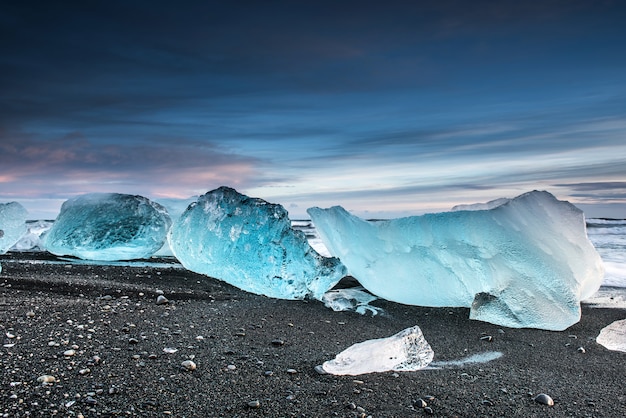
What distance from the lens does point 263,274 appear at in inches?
211

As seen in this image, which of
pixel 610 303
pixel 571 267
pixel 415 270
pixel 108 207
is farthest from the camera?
pixel 108 207

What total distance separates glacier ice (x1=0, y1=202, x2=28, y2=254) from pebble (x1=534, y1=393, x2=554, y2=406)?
7884 millimetres

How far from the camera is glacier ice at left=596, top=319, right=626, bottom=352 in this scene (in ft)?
12.8

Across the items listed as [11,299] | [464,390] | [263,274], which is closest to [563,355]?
[464,390]

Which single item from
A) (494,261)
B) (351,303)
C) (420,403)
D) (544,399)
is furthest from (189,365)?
(494,261)

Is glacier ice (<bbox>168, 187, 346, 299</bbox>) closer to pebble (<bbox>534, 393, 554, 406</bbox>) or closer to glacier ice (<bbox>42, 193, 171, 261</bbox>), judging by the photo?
glacier ice (<bbox>42, 193, 171, 261</bbox>)

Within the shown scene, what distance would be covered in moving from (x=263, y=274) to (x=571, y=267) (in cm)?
314

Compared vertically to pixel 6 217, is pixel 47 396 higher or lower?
lower

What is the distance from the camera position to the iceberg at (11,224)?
7.81 metres

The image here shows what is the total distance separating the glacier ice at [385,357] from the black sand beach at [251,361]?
81mm

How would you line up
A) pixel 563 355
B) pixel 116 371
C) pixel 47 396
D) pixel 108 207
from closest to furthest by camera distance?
pixel 47 396 < pixel 116 371 < pixel 563 355 < pixel 108 207

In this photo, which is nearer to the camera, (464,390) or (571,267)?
(464,390)

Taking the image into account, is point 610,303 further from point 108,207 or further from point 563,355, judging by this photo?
point 108,207

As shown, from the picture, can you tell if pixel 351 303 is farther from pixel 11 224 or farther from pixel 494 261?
pixel 11 224
